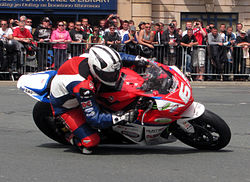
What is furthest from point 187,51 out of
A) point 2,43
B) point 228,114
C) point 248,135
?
point 248,135

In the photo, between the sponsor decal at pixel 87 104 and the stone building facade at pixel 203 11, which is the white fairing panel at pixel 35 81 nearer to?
the sponsor decal at pixel 87 104

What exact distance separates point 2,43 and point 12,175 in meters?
10.7

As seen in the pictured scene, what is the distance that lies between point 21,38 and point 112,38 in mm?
2478

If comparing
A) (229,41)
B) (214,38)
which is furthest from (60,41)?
(229,41)

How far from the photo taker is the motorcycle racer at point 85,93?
562 centimetres

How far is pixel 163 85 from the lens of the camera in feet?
18.8

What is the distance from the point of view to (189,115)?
5777 mm

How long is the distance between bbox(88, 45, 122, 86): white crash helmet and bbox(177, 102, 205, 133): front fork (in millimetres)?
809

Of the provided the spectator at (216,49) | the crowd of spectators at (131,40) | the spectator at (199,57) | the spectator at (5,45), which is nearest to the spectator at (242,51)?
the crowd of spectators at (131,40)

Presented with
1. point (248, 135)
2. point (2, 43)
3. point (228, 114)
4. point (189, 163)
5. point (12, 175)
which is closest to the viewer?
point (12, 175)

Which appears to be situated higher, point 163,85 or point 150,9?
point 150,9

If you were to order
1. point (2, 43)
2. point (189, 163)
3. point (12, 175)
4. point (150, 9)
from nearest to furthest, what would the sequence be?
1. point (12, 175)
2. point (189, 163)
3. point (2, 43)
4. point (150, 9)

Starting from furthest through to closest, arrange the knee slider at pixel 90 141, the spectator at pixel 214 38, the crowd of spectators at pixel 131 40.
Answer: the spectator at pixel 214 38 < the crowd of spectators at pixel 131 40 < the knee slider at pixel 90 141

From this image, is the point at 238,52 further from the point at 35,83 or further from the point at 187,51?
the point at 35,83
